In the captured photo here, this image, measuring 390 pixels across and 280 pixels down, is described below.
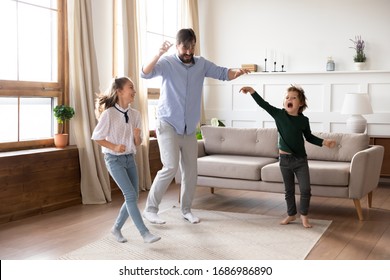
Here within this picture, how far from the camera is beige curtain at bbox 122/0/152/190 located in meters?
5.62

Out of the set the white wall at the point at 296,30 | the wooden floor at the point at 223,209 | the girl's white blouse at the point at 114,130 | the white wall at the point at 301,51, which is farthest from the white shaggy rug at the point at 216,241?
the white wall at the point at 296,30

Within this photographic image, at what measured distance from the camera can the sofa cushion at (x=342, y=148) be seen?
16.1 ft

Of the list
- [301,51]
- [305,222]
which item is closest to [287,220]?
[305,222]

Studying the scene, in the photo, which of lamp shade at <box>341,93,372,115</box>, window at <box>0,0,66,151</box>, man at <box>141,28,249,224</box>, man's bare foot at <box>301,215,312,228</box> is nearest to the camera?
man at <box>141,28,249,224</box>

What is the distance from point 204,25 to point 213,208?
3.88 m

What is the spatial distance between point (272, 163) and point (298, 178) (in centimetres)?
84

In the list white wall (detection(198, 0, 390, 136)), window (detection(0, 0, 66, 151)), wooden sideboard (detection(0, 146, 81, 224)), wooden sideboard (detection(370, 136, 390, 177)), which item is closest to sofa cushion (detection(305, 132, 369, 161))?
wooden sideboard (detection(370, 136, 390, 177))

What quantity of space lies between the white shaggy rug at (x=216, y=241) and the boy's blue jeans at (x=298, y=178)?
0.16 meters

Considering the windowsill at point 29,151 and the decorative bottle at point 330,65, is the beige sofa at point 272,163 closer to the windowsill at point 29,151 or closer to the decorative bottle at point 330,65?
the windowsill at point 29,151

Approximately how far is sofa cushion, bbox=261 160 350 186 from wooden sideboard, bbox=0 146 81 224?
1801 mm

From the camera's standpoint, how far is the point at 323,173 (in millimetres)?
4441

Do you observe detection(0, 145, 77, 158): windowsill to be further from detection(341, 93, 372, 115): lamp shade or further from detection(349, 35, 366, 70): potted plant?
detection(349, 35, 366, 70): potted plant

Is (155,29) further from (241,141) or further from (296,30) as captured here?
(241,141)

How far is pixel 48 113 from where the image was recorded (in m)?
4.93
